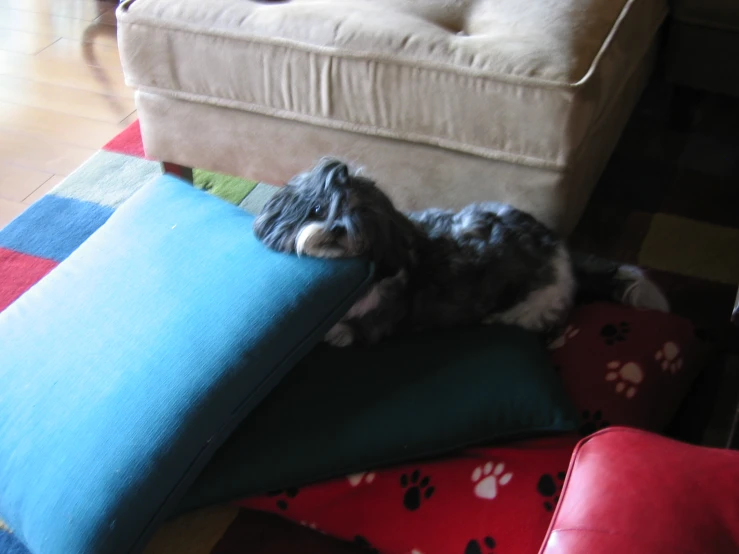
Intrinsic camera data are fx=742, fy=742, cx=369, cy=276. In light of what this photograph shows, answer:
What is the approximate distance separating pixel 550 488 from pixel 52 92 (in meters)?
1.94

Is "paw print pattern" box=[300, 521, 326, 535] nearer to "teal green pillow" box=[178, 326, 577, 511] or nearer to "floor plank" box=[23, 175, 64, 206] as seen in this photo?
"teal green pillow" box=[178, 326, 577, 511]

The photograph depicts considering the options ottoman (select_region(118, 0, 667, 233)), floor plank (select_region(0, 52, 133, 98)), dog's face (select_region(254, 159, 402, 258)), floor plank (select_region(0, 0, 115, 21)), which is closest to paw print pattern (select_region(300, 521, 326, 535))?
dog's face (select_region(254, 159, 402, 258))

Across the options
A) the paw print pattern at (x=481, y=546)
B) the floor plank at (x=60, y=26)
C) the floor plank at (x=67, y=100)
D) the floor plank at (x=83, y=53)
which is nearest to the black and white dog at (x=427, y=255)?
the paw print pattern at (x=481, y=546)

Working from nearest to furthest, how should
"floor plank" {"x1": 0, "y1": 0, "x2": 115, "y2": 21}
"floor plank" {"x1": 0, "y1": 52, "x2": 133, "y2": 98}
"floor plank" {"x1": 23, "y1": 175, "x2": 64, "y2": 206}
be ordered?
1. "floor plank" {"x1": 23, "y1": 175, "x2": 64, "y2": 206}
2. "floor plank" {"x1": 0, "y1": 52, "x2": 133, "y2": 98}
3. "floor plank" {"x1": 0, "y1": 0, "x2": 115, "y2": 21}

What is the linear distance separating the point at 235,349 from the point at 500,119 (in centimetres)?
57

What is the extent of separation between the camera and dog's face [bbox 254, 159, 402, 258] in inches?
44.7

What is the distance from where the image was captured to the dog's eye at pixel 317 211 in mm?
1151

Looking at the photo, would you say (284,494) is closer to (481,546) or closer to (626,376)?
(481,546)

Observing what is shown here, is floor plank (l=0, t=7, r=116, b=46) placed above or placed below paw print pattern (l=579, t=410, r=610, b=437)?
below

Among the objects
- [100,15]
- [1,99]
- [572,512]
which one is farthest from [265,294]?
[100,15]

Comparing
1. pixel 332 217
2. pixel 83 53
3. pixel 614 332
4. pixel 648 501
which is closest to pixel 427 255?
pixel 332 217

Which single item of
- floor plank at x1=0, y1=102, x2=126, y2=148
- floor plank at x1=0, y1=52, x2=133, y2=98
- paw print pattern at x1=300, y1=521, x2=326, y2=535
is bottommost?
floor plank at x1=0, y1=102, x2=126, y2=148

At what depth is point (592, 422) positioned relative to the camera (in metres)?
1.17

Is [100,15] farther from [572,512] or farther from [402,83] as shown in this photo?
[572,512]
